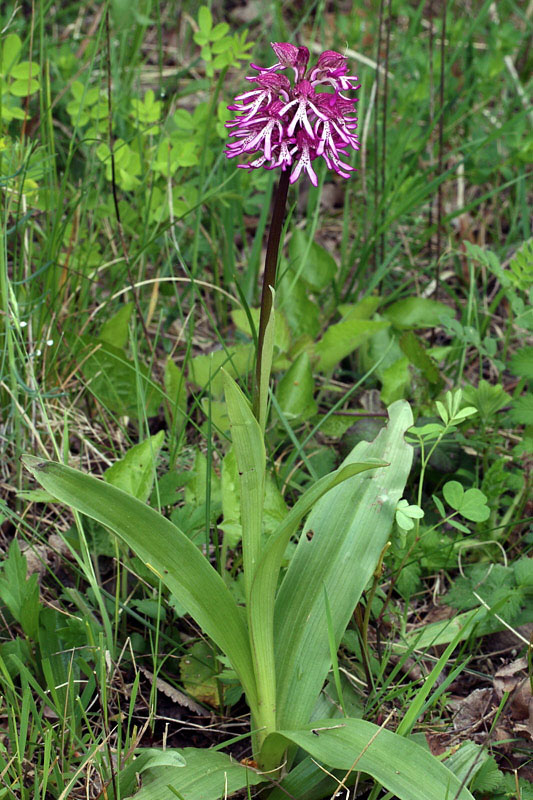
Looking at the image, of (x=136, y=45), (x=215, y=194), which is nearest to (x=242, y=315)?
(x=215, y=194)

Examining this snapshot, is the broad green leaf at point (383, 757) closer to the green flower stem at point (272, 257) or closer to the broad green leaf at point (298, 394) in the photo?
the green flower stem at point (272, 257)

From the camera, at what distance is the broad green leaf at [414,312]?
2.62 metres

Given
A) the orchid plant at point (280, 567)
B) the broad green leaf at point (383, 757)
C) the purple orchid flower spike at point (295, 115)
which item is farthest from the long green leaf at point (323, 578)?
the purple orchid flower spike at point (295, 115)

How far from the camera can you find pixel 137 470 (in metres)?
1.79

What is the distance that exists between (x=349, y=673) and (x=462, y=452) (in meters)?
0.78

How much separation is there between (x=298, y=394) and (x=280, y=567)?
2.84 ft

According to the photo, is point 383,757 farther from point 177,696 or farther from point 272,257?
point 272,257

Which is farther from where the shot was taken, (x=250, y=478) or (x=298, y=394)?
(x=298, y=394)

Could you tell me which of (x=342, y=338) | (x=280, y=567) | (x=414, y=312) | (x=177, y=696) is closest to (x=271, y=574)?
(x=280, y=567)

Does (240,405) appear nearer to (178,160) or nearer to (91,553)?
(91,553)

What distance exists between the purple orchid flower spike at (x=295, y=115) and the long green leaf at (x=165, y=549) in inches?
25.0

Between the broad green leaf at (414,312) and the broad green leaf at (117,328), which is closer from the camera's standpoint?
the broad green leaf at (117,328)

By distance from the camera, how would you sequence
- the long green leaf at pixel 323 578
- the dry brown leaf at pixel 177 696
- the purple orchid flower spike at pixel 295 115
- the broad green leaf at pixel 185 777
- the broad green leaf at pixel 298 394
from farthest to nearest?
the broad green leaf at pixel 298 394 → the dry brown leaf at pixel 177 696 → the long green leaf at pixel 323 578 → the broad green leaf at pixel 185 777 → the purple orchid flower spike at pixel 295 115

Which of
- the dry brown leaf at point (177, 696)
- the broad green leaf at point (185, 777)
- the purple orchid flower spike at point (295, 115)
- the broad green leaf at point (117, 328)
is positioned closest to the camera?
the purple orchid flower spike at point (295, 115)
